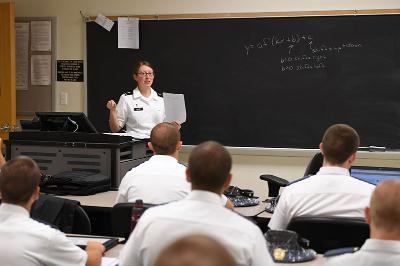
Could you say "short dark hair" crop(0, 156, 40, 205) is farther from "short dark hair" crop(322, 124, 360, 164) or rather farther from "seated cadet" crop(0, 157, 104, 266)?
"short dark hair" crop(322, 124, 360, 164)

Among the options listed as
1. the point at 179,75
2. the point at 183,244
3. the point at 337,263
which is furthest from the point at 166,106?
the point at 183,244

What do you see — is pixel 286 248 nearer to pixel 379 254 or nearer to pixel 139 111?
pixel 379 254

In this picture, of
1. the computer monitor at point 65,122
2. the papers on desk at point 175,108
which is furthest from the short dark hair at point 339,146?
the papers on desk at point 175,108

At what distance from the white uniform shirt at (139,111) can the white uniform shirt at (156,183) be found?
2.46m

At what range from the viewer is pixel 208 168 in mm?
2064

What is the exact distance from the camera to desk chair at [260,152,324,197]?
4.08 m

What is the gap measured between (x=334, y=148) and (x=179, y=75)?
3310 mm

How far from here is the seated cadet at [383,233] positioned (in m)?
1.90

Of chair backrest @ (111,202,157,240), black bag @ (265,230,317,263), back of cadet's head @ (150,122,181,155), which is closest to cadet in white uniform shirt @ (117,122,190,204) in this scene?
back of cadet's head @ (150,122,181,155)

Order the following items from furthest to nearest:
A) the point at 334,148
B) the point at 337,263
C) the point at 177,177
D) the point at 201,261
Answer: the point at 177,177
the point at 334,148
the point at 337,263
the point at 201,261

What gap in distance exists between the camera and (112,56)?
635 cm

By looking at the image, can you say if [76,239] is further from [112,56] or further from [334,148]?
[112,56]

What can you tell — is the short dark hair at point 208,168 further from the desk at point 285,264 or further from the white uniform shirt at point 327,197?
the white uniform shirt at point 327,197

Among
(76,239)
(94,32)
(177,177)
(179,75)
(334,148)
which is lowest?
(76,239)
